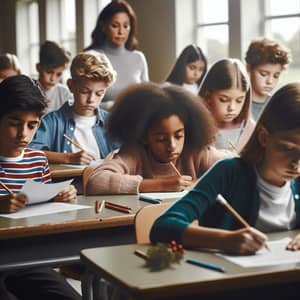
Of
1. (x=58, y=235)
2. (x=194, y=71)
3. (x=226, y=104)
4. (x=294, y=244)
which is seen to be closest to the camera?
(x=294, y=244)

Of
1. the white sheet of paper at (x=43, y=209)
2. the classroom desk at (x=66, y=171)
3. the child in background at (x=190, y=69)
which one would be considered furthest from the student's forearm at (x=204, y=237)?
the child in background at (x=190, y=69)

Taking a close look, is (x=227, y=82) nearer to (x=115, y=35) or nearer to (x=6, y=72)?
(x=115, y=35)

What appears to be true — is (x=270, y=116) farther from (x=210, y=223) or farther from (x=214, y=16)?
(x=214, y=16)

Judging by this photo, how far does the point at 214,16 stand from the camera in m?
6.70

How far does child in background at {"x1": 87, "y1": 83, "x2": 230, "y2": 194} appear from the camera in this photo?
330cm

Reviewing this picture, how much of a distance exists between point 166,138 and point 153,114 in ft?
0.38

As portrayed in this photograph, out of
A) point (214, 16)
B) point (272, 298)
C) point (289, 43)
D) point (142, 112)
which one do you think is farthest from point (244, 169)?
point (214, 16)

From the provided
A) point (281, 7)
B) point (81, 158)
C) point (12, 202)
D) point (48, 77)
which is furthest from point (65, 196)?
point (48, 77)

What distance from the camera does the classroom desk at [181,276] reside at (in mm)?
1714

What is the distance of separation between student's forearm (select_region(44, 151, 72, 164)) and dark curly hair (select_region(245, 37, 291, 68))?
4.18 feet

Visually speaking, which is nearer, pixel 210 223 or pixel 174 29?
pixel 210 223

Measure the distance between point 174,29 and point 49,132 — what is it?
2.65 m

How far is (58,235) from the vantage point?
2656 millimetres

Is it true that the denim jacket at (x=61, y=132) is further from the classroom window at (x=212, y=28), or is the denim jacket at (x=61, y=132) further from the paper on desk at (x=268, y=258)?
→ the paper on desk at (x=268, y=258)
